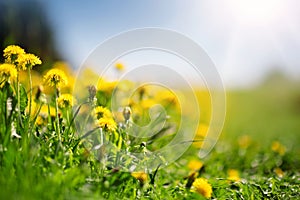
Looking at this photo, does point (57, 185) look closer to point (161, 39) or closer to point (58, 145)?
point (58, 145)

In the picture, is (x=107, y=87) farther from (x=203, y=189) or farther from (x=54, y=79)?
(x=203, y=189)

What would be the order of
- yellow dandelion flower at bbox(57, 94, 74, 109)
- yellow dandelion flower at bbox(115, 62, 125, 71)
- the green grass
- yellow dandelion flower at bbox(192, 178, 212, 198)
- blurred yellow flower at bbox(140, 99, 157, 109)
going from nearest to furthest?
the green grass → yellow dandelion flower at bbox(192, 178, 212, 198) → yellow dandelion flower at bbox(57, 94, 74, 109) → blurred yellow flower at bbox(140, 99, 157, 109) → yellow dandelion flower at bbox(115, 62, 125, 71)

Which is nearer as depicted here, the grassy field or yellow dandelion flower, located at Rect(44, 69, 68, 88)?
the grassy field

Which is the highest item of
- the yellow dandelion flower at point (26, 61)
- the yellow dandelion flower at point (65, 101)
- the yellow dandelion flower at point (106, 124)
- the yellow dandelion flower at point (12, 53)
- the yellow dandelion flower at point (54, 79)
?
the yellow dandelion flower at point (12, 53)

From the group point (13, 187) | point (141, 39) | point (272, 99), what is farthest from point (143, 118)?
point (272, 99)

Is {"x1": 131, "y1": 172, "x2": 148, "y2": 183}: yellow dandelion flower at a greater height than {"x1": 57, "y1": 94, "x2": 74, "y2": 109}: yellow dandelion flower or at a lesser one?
lesser

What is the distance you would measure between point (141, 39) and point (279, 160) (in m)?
1.58

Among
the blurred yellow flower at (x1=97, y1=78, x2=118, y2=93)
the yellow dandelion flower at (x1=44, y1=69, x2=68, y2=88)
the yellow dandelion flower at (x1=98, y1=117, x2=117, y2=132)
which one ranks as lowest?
the yellow dandelion flower at (x1=98, y1=117, x2=117, y2=132)

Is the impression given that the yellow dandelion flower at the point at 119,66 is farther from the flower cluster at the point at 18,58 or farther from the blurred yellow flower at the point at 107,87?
the flower cluster at the point at 18,58

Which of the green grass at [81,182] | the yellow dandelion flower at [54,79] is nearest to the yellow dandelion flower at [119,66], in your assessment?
the green grass at [81,182]

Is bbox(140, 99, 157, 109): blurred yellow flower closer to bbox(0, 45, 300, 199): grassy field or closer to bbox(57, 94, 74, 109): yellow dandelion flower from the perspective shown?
bbox(0, 45, 300, 199): grassy field

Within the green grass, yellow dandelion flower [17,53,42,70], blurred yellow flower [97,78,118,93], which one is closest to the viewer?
the green grass

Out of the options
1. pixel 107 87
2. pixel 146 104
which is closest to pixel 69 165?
pixel 146 104

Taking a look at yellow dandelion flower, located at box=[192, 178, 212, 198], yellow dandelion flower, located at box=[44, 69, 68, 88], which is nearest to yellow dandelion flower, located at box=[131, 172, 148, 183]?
yellow dandelion flower, located at box=[192, 178, 212, 198]
